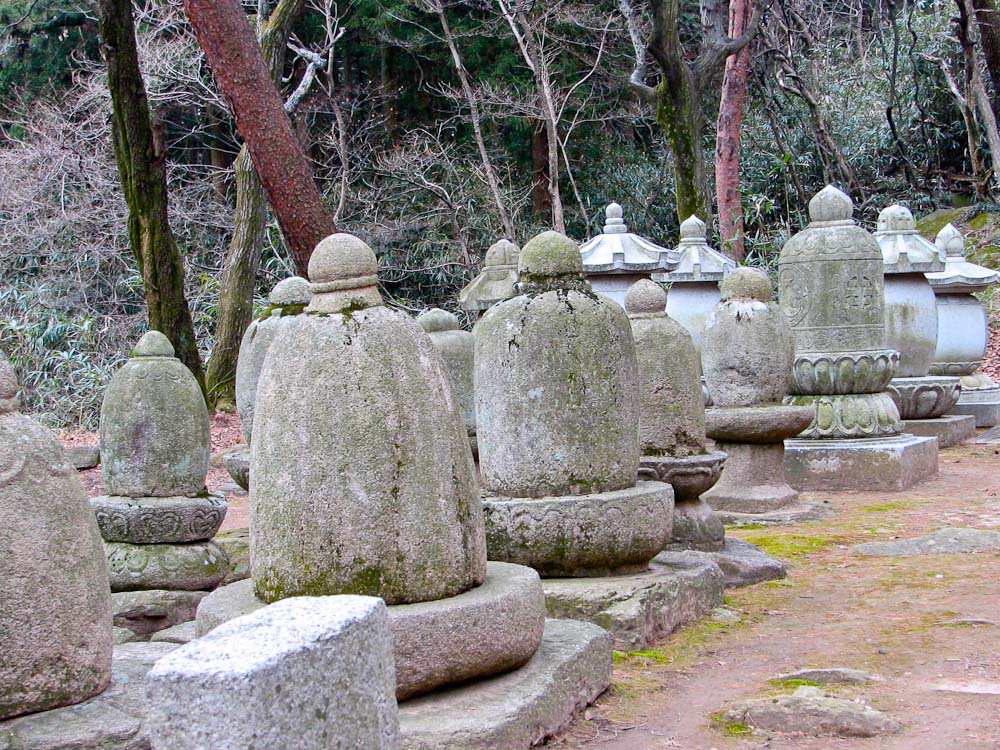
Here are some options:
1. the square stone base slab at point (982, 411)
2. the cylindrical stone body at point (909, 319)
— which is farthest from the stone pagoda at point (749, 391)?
the square stone base slab at point (982, 411)

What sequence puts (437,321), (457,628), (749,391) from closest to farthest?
(457,628), (437,321), (749,391)

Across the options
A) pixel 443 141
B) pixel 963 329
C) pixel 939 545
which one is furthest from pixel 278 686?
pixel 443 141

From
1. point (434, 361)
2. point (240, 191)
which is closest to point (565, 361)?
point (434, 361)

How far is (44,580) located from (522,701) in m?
1.33

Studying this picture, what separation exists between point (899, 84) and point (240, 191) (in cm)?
1186

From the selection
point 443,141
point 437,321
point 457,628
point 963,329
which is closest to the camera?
point 457,628

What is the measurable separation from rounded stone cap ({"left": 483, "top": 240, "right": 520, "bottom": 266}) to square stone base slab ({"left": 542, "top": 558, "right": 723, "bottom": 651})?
4347 millimetres

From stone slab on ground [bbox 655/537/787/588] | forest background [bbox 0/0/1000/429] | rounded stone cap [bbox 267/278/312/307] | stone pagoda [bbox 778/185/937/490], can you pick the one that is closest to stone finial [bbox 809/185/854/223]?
stone pagoda [bbox 778/185/937/490]

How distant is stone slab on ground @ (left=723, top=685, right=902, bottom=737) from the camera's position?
3490mm

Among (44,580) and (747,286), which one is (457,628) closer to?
(44,580)

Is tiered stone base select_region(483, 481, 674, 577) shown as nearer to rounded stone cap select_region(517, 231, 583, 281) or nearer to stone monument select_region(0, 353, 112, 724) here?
rounded stone cap select_region(517, 231, 583, 281)

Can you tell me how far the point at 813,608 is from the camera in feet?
17.2

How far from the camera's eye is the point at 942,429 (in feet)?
35.8

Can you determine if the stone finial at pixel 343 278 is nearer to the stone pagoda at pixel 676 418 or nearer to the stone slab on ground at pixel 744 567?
the stone pagoda at pixel 676 418
